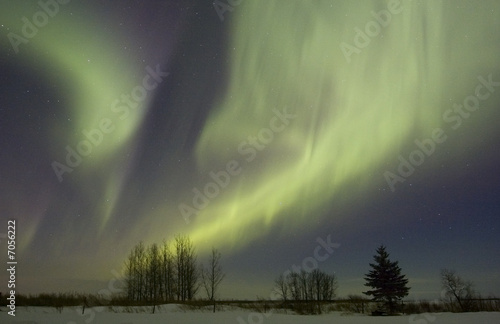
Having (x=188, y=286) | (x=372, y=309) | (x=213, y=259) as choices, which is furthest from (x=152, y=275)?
(x=372, y=309)

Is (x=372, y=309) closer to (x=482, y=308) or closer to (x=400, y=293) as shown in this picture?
(x=400, y=293)

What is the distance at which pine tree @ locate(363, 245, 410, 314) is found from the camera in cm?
4778

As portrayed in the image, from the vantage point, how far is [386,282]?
48.6 m

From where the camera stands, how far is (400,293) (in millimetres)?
47812

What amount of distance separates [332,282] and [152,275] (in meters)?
46.8

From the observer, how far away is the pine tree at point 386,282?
47781 millimetres

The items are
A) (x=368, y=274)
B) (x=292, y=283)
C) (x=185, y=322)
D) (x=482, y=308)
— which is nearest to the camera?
(x=185, y=322)

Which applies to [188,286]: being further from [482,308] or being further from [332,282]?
[482,308]

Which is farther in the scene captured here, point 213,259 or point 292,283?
point 292,283

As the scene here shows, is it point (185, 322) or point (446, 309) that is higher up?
point (185, 322)

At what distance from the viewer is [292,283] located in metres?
95.2

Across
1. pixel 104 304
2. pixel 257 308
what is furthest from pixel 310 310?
pixel 104 304

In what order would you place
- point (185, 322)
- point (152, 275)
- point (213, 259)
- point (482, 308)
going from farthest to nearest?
point (152, 275) → point (213, 259) → point (482, 308) → point (185, 322)

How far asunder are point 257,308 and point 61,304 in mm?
23059
